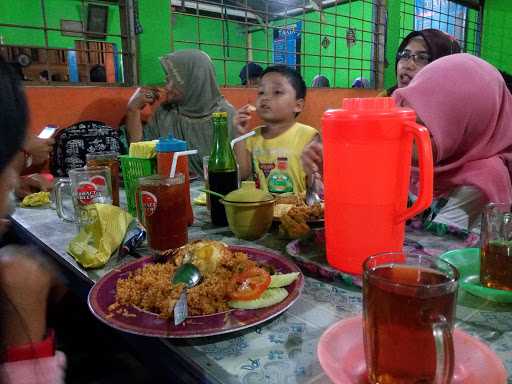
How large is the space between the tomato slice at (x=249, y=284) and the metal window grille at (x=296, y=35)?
214 centimetres

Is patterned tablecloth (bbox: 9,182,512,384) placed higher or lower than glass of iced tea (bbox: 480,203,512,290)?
lower

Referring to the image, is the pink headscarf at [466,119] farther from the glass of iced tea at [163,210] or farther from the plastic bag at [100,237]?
the plastic bag at [100,237]

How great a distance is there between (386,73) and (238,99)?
221 centimetres

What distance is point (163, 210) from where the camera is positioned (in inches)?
33.5

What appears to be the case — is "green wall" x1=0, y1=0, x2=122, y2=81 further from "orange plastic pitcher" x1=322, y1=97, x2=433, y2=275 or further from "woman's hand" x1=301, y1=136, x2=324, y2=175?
"orange plastic pitcher" x1=322, y1=97, x2=433, y2=275

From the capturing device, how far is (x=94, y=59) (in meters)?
5.92

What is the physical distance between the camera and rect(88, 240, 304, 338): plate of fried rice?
540mm

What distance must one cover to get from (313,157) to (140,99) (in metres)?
1.64

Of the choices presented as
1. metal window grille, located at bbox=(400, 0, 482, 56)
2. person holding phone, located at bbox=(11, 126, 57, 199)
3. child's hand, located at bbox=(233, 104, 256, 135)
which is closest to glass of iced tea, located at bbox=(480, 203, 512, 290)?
child's hand, located at bbox=(233, 104, 256, 135)

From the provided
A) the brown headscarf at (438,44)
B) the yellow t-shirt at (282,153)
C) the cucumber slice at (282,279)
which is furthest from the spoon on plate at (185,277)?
the brown headscarf at (438,44)

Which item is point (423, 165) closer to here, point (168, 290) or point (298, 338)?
point (298, 338)

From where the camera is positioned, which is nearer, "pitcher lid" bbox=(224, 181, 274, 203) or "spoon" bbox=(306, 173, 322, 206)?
"pitcher lid" bbox=(224, 181, 274, 203)

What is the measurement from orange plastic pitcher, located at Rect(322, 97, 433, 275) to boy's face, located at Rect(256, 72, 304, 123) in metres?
1.38

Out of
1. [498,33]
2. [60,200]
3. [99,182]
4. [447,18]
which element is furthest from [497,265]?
[498,33]
